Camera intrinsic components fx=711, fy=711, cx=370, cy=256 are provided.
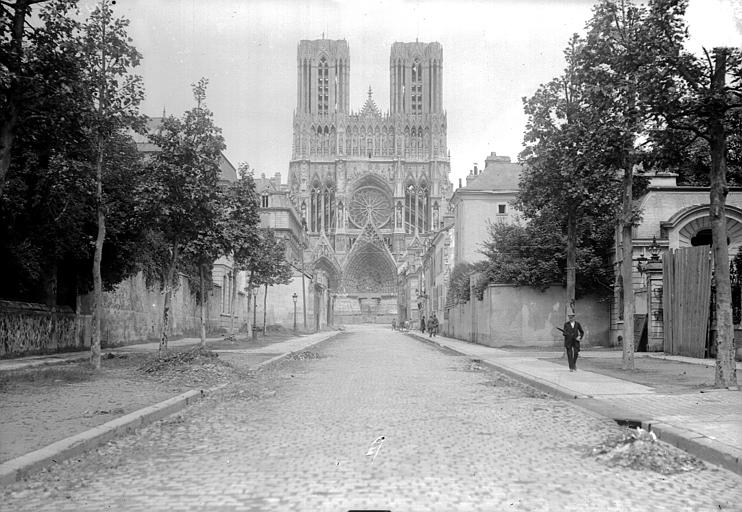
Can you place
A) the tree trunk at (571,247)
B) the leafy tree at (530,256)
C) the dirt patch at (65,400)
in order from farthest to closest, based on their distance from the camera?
1. the leafy tree at (530,256)
2. the tree trunk at (571,247)
3. the dirt patch at (65,400)

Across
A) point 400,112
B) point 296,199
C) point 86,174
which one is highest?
point 400,112

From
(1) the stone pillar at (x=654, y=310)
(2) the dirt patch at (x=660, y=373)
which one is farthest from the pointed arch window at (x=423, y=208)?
(2) the dirt patch at (x=660, y=373)

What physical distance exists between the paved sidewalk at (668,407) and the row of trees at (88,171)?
30.2 ft

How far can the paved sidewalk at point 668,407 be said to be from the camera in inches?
272

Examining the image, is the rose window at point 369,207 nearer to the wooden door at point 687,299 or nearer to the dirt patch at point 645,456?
the wooden door at point 687,299

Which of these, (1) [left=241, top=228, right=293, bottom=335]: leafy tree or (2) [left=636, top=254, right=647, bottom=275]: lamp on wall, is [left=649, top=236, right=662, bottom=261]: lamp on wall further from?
(1) [left=241, top=228, right=293, bottom=335]: leafy tree

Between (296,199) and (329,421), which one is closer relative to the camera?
(329,421)

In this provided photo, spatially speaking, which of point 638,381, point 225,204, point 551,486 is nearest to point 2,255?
point 225,204

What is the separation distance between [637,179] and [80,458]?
14810 mm

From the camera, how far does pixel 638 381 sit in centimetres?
1348

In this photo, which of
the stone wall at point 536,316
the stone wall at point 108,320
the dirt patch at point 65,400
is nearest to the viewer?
the dirt patch at point 65,400

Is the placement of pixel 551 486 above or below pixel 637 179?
below

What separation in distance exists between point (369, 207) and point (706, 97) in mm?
101028

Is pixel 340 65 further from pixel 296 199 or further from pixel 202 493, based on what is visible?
pixel 202 493
